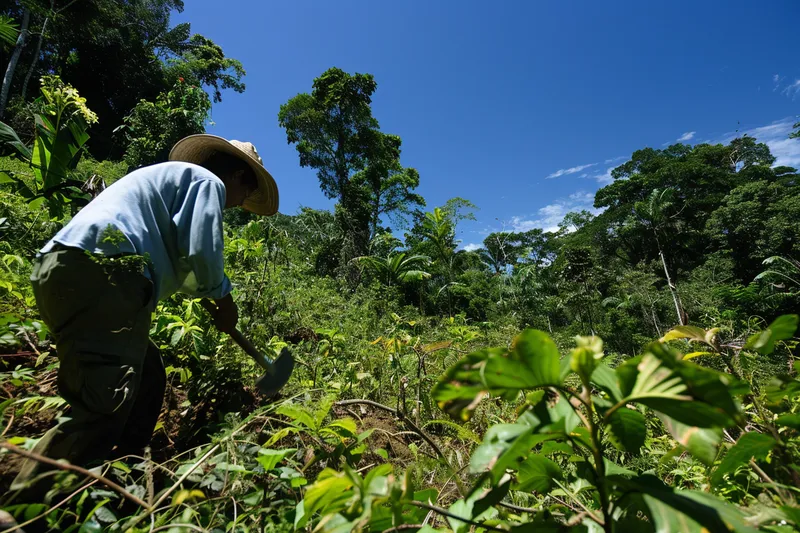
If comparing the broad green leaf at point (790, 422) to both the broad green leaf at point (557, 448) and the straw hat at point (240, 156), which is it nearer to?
the broad green leaf at point (557, 448)

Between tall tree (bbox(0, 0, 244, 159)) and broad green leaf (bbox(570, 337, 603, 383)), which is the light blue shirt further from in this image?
tall tree (bbox(0, 0, 244, 159))

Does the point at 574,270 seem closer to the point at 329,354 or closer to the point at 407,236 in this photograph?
the point at 407,236

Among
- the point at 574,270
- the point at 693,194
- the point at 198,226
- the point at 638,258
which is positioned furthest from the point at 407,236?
the point at 693,194

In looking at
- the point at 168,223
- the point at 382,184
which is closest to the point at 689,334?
the point at 168,223

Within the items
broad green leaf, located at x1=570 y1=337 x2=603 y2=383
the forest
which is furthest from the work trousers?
broad green leaf, located at x1=570 y1=337 x2=603 y2=383

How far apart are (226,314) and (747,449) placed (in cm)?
170

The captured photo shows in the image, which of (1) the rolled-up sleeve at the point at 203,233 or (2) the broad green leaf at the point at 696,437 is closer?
(2) the broad green leaf at the point at 696,437

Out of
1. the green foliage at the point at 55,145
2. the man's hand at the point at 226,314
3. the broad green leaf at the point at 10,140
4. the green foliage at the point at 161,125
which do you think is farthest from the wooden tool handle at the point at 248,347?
the green foliage at the point at 161,125

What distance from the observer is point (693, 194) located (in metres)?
27.7

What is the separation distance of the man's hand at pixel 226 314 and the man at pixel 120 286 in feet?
0.51

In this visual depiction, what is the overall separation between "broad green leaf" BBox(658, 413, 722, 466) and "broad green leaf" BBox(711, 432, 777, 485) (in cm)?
14

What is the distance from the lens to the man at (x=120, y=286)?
104 centimetres

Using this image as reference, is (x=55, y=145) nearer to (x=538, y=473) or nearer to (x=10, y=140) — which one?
(x=10, y=140)

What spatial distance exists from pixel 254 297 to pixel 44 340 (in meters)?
1.14
